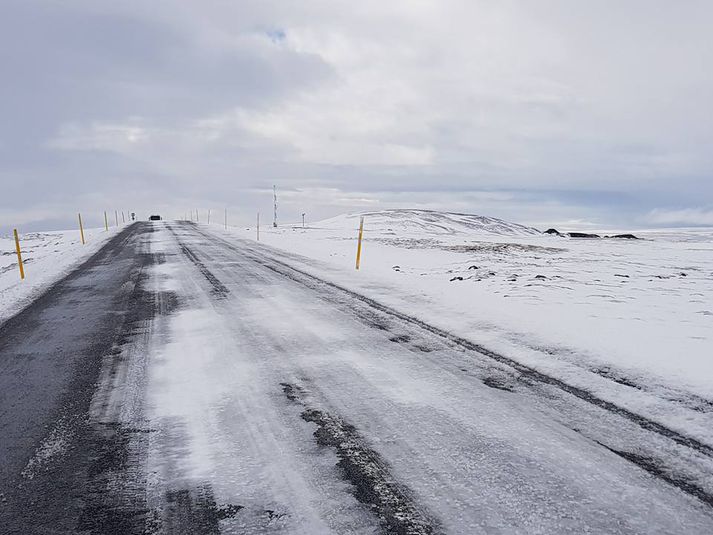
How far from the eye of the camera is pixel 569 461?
2.71 meters

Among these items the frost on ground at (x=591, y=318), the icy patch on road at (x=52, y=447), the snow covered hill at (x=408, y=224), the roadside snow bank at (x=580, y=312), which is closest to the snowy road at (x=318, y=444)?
the icy patch on road at (x=52, y=447)

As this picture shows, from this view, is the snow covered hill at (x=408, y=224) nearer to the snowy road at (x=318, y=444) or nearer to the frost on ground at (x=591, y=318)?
the frost on ground at (x=591, y=318)

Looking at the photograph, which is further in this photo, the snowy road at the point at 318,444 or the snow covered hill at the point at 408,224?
the snow covered hill at the point at 408,224

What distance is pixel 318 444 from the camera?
2.90 meters

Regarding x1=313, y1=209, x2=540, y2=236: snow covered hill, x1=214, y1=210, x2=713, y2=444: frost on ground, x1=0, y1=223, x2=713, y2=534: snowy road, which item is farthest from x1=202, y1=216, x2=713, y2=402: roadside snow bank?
x1=313, y1=209, x2=540, y2=236: snow covered hill

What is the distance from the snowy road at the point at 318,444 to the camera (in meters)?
2.22

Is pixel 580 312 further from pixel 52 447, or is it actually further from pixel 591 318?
pixel 52 447

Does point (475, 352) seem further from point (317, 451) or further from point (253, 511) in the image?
point (253, 511)

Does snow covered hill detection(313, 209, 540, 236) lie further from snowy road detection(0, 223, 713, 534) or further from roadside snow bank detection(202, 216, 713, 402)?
snowy road detection(0, 223, 713, 534)

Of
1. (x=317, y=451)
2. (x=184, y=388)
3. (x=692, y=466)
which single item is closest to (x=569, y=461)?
(x=692, y=466)

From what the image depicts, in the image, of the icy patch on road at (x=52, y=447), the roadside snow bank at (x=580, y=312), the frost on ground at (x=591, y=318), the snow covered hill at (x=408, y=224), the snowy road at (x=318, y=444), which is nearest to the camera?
the snowy road at (x=318, y=444)

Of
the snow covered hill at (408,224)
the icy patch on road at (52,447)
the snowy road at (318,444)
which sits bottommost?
the snow covered hill at (408,224)

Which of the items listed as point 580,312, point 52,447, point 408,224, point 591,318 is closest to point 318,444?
point 52,447

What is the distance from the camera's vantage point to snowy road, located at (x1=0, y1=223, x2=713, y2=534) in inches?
87.5
